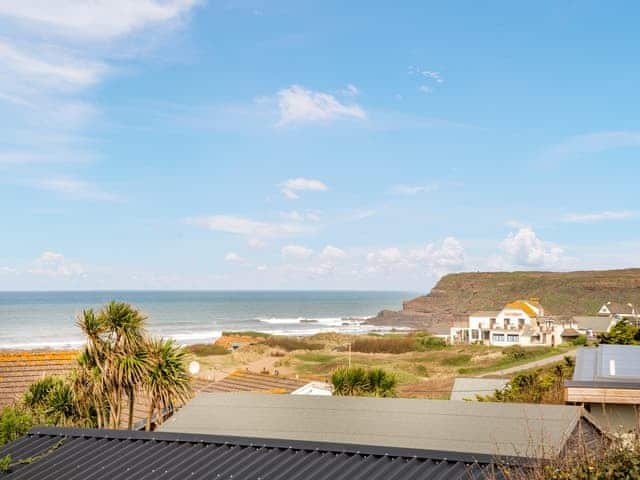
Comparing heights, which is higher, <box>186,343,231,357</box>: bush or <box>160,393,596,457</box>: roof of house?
<box>160,393,596,457</box>: roof of house

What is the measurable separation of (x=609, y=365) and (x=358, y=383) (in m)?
9.10

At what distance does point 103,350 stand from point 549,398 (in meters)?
12.5

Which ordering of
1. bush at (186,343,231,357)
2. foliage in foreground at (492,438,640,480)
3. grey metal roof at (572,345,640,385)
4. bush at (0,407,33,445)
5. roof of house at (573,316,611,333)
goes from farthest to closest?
roof of house at (573,316,611,333), bush at (186,343,231,357), bush at (0,407,33,445), grey metal roof at (572,345,640,385), foliage in foreground at (492,438,640,480)

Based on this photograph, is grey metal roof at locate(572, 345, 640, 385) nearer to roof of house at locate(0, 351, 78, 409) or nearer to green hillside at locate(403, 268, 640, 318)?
roof of house at locate(0, 351, 78, 409)

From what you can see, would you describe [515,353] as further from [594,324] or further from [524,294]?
[524,294]

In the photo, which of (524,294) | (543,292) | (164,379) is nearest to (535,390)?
(164,379)

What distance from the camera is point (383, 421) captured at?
1195 centimetres

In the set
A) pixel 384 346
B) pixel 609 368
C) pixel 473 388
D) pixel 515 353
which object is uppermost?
pixel 609 368

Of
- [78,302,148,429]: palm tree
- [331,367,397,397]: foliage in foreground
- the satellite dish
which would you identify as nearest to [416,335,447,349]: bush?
[331,367,397,397]: foliage in foreground

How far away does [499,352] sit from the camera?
67.4m

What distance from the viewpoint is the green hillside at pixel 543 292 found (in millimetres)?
157138

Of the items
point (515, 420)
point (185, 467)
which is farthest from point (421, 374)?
point (185, 467)

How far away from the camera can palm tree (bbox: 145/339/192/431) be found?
16.7m

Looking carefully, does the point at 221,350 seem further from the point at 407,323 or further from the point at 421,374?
the point at 407,323
